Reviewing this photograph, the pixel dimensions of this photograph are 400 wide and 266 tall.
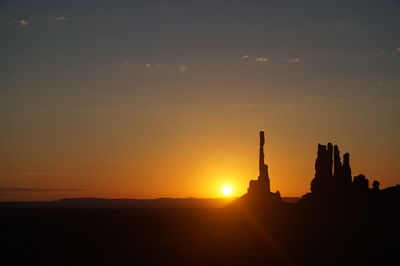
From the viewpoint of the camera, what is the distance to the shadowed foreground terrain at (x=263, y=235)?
57531 millimetres

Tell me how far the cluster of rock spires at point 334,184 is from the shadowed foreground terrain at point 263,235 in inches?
6.3

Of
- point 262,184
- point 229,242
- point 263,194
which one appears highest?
point 262,184

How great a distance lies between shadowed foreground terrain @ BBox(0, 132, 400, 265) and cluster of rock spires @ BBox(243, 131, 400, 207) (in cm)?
16

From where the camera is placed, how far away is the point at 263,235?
243ft

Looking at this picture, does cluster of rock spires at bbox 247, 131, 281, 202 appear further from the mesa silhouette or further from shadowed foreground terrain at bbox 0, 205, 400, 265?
shadowed foreground terrain at bbox 0, 205, 400, 265

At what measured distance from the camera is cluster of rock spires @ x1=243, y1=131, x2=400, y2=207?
3482 inches

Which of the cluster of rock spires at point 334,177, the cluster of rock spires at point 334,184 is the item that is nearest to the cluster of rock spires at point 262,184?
the cluster of rock spires at point 334,184

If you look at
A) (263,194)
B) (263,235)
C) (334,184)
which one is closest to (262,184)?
(263,194)

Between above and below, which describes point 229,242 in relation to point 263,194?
below

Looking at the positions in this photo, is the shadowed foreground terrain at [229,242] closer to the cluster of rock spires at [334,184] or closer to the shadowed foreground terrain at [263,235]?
the shadowed foreground terrain at [263,235]

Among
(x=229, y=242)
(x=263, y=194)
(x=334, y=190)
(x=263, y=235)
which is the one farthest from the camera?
(x=263, y=194)

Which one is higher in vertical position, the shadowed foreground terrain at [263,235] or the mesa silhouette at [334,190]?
the mesa silhouette at [334,190]

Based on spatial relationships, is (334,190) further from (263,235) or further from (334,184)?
(263,235)

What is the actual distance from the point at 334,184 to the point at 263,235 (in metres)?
21.1
